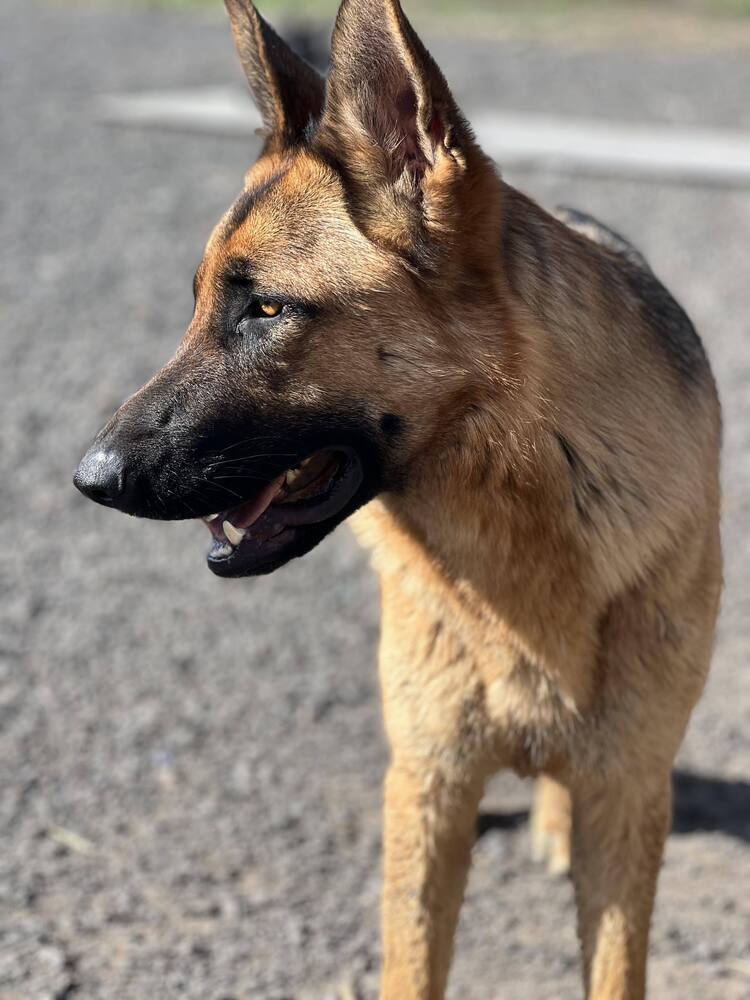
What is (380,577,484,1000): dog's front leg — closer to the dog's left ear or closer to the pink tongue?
the pink tongue

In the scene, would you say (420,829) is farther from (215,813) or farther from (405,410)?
(215,813)

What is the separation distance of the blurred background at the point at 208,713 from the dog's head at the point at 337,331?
1.51 metres

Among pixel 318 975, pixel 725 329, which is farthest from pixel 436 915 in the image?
pixel 725 329

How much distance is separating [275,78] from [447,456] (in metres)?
0.92

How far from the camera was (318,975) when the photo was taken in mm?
3449

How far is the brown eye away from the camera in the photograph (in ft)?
8.54

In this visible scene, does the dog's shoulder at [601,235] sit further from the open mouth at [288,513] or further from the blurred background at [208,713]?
the blurred background at [208,713]

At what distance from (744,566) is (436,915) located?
9.45ft

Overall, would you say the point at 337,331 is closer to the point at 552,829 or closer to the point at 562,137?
the point at 552,829

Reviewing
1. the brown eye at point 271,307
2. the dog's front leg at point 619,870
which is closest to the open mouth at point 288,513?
the brown eye at point 271,307

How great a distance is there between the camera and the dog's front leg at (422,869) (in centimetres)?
296

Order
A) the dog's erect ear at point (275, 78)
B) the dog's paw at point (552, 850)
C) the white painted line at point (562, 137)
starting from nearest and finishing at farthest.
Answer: the dog's erect ear at point (275, 78) → the dog's paw at point (552, 850) → the white painted line at point (562, 137)

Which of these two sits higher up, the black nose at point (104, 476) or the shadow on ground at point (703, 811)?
the black nose at point (104, 476)

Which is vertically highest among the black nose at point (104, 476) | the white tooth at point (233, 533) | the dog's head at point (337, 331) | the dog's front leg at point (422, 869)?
the dog's head at point (337, 331)
